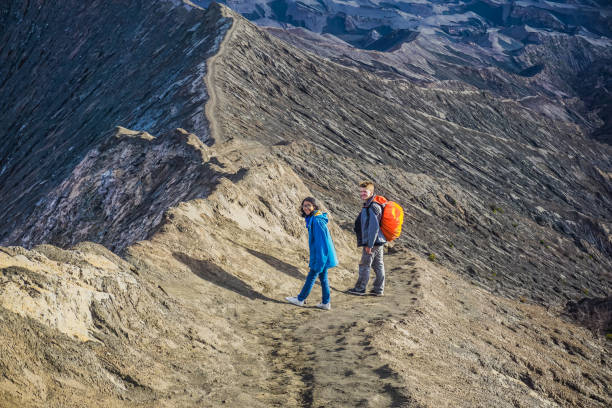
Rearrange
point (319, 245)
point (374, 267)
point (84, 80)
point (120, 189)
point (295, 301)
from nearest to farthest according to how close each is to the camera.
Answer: point (319, 245) < point (295, 301) < point (374, 267) < point (120, 189) < point (84, 80)

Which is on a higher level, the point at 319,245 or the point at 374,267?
the point at 319,245

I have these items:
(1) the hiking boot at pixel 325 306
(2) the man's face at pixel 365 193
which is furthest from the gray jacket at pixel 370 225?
(1) the hiking boot at pixel 325 306

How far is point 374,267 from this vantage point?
10961mm

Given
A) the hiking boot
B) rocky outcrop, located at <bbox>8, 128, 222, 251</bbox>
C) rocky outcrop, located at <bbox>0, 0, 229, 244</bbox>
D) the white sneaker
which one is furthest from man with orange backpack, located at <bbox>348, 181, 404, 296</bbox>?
rocky outcrop, located at <bbox>0, 0, 229, 244</bbox>

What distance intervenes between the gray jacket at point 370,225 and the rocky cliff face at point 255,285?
1.25 meters

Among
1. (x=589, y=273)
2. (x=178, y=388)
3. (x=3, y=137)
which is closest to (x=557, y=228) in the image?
(x=589, y=273)

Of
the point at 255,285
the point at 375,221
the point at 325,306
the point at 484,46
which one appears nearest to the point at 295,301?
the point at 325,306

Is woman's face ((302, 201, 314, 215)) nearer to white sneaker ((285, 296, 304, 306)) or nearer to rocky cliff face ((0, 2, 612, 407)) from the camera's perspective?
white sneaker ((285, 296, 304, 306))

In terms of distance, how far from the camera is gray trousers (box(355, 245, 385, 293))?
1070 cm

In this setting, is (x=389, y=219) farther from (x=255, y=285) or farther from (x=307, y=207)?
(x=255, y=285)

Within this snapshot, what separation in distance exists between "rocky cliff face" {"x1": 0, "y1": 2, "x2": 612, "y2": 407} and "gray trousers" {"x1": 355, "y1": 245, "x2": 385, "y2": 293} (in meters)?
0.47

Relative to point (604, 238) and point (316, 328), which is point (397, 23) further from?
point (316, 328)

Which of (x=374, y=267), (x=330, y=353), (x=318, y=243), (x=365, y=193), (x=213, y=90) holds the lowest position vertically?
(x=213, y=90)

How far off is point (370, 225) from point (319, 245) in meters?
1.43
